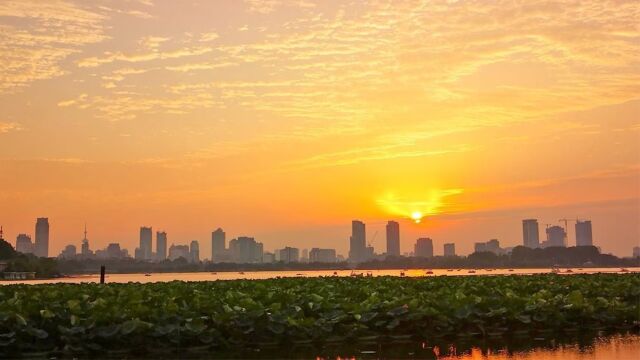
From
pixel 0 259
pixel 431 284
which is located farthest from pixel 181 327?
pixel 0 259

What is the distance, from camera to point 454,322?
16.4 m

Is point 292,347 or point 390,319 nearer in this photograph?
point 292,347

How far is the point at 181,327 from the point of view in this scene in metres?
14.0

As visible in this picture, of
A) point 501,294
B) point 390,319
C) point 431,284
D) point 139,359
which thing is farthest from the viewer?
point 431,284

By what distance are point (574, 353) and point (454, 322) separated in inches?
130

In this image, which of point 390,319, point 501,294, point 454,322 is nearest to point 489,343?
point 454,322

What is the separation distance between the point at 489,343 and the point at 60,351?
10328 mm

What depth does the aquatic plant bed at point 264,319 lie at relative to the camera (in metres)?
13.6

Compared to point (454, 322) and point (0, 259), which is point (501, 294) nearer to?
point (454, 322)

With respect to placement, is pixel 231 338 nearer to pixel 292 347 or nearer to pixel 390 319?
pixel 292 347

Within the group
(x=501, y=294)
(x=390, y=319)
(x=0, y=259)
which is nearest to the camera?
(x=390, y=319)

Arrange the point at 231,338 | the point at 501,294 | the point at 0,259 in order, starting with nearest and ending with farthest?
1. the point at 231,338
2. the point at 501,294
3. the point at 0,259

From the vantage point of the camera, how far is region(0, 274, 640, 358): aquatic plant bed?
13.6 metres

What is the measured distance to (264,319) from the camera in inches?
587
